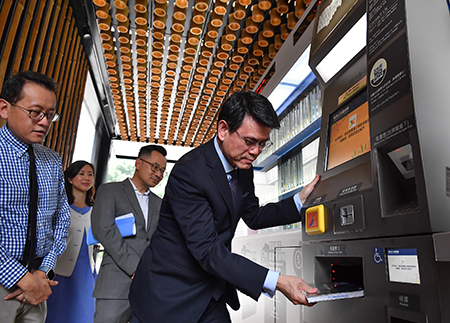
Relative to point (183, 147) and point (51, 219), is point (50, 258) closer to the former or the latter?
point (51, 219)

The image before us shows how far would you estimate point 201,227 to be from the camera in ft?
4.06

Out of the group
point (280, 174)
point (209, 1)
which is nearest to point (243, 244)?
point (280, 174)

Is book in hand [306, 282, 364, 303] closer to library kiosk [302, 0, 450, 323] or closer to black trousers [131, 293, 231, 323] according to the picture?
library kiosk [302, 0, 450, 323]

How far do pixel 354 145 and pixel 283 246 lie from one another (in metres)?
1.02

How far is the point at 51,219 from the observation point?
1579 mm

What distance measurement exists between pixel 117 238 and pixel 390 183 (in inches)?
71.2

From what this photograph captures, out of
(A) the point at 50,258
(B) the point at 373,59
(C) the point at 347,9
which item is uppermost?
(C) the point at 347,9

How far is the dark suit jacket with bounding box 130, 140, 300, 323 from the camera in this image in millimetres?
1225

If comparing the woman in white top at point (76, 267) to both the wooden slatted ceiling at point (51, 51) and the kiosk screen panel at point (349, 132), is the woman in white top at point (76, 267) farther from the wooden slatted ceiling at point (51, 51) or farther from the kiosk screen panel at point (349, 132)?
the kiosk screen panel at point (349, 132)

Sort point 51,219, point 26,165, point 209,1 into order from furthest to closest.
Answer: point 209,1 → point 51,219 → point 26,165

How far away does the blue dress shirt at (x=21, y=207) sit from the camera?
1.31 m

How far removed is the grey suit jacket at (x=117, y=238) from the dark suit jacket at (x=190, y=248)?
0.82 m

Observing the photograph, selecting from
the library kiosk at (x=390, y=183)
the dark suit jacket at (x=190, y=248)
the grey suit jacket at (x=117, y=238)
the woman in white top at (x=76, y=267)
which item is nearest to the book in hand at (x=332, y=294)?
the library kiosk at (x=390, y=183)

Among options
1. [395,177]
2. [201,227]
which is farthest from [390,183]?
[201,227]
